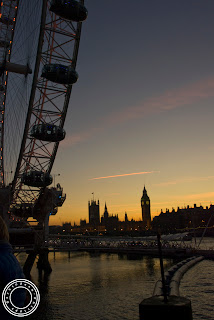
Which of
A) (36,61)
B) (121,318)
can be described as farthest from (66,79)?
(121,318)

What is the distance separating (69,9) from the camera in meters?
24.5

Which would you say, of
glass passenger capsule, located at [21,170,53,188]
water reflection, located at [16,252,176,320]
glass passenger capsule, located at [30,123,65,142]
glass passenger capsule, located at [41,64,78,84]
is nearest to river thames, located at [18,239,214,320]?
water reflection, located at [16,252,176,320]

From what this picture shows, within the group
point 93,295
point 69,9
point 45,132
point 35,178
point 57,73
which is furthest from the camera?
point 35,178

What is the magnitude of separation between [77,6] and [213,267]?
124 feet

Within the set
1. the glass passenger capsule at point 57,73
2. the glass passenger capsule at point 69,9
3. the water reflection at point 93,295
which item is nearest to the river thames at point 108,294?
the water reflection at point 93,295

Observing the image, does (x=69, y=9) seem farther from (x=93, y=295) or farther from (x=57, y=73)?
(x=93, y=295)

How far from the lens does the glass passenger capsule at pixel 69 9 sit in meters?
24.4

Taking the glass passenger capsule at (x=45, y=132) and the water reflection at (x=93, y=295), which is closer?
the water reflection at (x=93, y=295)

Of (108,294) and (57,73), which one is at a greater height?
(57,73)

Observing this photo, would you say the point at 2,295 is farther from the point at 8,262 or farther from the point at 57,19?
the point at 57,19

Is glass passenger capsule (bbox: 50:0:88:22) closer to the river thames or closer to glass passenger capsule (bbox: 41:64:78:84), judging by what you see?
glass passenger capsule (bbox: 41:64:78:84)

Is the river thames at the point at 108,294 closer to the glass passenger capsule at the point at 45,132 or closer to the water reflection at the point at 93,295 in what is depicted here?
the water reflection at the point at 93,295

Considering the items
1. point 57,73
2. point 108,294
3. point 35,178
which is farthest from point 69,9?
point 108,294

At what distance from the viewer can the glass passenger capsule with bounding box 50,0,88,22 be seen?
2439 centimetres
